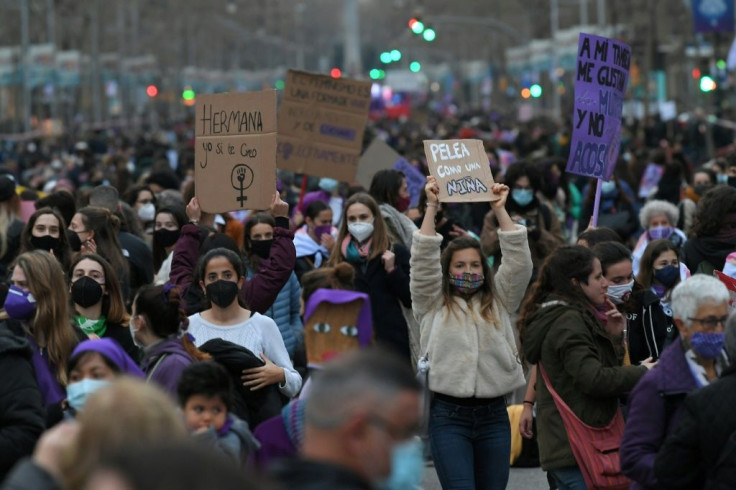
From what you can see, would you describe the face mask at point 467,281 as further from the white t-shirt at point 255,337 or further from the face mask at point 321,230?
the face mask at point 321,230

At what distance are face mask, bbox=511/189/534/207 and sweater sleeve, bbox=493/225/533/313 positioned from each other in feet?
11.8

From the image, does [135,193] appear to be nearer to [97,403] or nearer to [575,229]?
[575,229]

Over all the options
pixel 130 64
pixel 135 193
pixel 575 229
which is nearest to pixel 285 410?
pixel 135 193

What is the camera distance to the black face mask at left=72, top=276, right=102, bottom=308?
7582 mm

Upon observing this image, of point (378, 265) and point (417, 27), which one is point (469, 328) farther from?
point (417, 27)

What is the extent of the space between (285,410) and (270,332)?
1.61m

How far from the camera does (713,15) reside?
27.7 meters

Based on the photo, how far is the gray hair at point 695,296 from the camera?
18.2 feet

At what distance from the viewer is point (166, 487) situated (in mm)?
2922

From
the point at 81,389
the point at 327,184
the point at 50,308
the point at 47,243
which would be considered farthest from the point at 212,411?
the point at 327,184

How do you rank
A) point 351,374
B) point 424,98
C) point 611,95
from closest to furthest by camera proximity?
point 351,374 < point 611,95 < point 424,98

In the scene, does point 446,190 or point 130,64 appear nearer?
point 446,190

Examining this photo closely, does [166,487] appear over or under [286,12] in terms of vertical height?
under

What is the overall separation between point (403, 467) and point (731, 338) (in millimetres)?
1899
